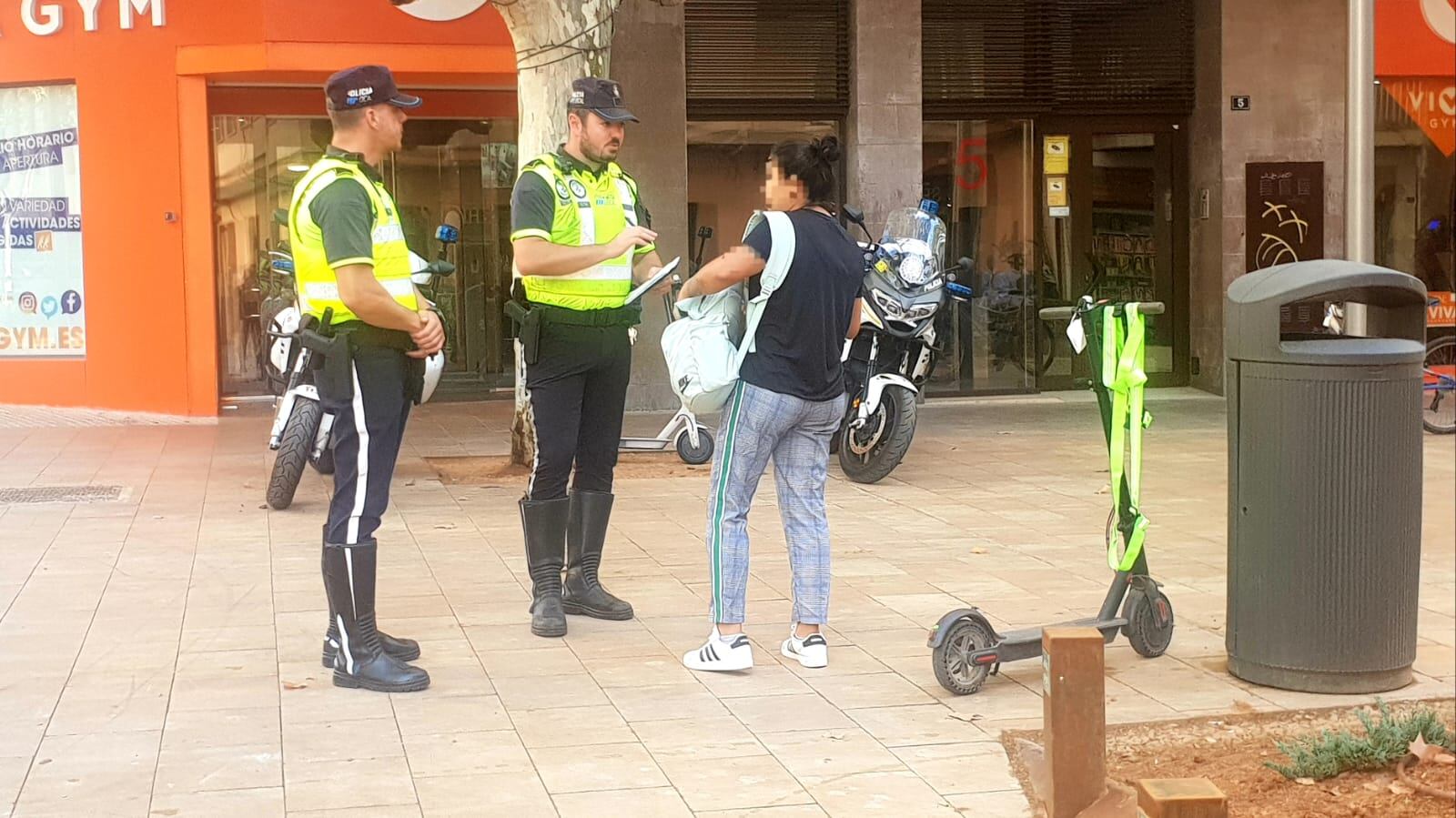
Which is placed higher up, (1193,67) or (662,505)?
(1193,67)

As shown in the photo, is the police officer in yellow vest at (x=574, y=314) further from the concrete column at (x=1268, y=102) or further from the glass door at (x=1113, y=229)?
the concrete column at (x=1268, y=102)

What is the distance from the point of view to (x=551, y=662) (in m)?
5.86

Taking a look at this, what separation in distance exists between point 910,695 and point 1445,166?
12369mm

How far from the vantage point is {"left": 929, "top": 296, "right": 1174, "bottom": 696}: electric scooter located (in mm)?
5355

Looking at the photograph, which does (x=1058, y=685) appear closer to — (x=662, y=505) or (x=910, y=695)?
(x=910, y=695)

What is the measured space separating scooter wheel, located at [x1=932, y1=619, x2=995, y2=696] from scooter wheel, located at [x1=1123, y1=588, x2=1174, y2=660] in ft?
2.02

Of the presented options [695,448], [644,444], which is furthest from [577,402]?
[644,444]

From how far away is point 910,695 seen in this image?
540 centimetres

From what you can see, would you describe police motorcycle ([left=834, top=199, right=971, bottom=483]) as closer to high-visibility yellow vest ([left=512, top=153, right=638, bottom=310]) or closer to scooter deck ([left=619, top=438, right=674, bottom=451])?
scooter deck ([left=619, top=438, right=674, bottom=451])

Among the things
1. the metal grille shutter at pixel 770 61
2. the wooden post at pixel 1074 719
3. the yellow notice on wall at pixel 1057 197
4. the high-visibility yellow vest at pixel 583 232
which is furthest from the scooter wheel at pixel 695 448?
the wooden post at pixel 1074 719

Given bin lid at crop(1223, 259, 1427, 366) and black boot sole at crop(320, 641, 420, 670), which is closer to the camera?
bin lid at crop(1223, 259, 1427, 366)

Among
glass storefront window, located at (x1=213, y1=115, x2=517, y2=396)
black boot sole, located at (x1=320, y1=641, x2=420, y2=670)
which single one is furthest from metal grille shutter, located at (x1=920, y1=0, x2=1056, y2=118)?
black boot sole, located at (x1=320, y1=641, x2=420, y2=670)

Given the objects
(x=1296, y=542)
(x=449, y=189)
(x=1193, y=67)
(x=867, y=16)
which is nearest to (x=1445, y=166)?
(x=1193, y=67)

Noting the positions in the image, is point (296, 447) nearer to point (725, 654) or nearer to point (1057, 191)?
point (725, 654)
